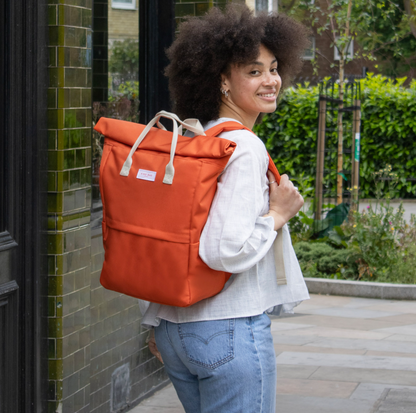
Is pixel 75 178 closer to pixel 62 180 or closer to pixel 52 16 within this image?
pixel 62 180

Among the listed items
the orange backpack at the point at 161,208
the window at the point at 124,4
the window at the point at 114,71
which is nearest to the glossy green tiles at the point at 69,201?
the window at the point at 114,71

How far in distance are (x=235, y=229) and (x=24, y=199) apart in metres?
1.45

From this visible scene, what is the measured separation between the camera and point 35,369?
→ 3.25 m

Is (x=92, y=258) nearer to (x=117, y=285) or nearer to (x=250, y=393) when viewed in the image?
(x=117, y=285)

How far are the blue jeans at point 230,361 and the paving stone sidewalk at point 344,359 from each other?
2.34 metres

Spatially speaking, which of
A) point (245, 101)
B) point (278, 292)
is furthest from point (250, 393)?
point (245, 101)

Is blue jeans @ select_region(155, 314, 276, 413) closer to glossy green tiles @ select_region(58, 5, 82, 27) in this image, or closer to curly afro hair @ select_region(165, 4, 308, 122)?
curly afro hair @ select_region(165, 4, 308, 122)

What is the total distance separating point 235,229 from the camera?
2.00 metres

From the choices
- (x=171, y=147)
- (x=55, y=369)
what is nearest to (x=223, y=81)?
(x=171, y=147)

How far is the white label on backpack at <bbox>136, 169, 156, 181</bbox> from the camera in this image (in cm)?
205

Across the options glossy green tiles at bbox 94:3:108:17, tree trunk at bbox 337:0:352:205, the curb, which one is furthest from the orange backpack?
tree trunk at bbox 337:0:352:205

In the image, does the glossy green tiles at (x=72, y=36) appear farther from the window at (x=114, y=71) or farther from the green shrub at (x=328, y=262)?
the green shrub at (x=328, y=262)

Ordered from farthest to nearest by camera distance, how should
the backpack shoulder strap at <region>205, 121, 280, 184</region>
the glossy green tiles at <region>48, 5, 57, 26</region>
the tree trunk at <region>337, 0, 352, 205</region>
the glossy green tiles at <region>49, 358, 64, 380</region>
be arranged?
the tree trunk at <region>337, 0, 352, 205</region> < the glossy green tiles at <region>49, 358, 64, 380</region> < the glossy green tiles at <region>48, 5, 57, 26</region> < the backpack shoulder strap at <region>205, 121, 280, 184</region>

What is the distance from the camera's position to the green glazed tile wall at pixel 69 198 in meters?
3.24
